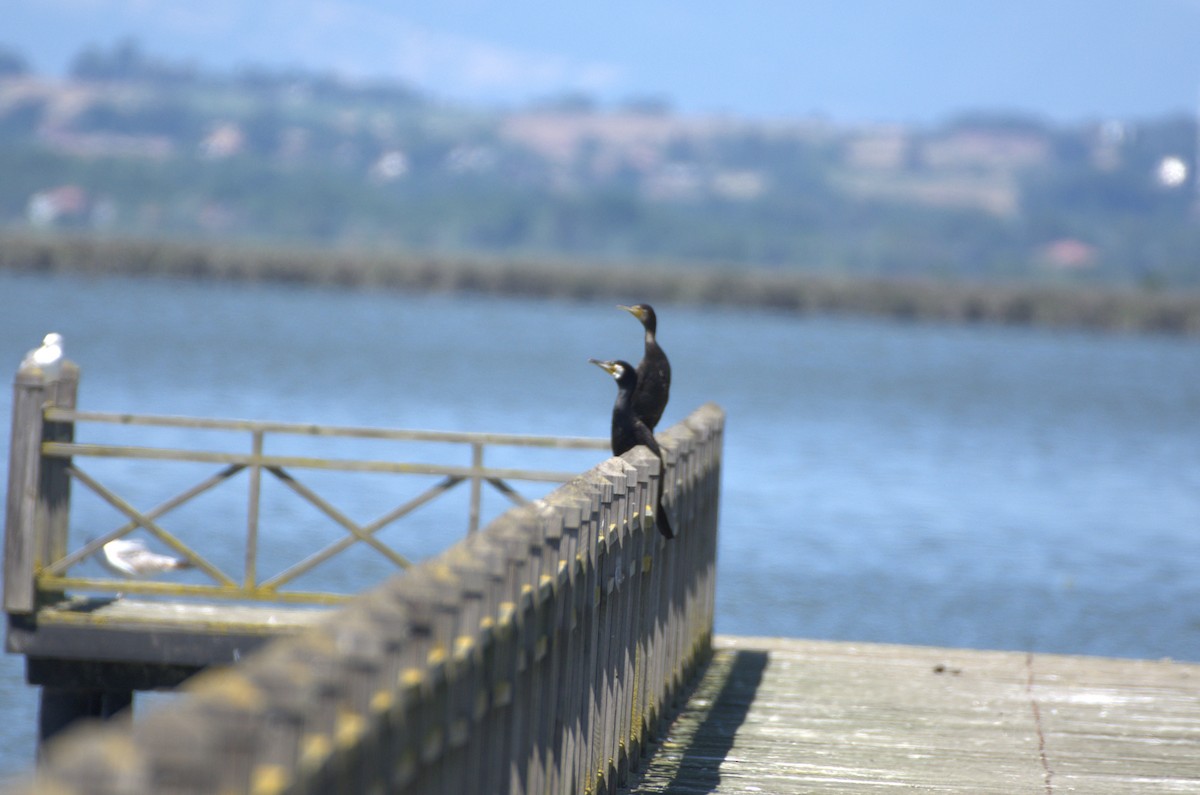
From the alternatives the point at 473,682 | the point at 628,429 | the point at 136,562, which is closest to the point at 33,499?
the point at 136,562

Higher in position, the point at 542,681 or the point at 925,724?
the point at 542,681

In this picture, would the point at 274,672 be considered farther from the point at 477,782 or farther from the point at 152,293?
the point at 152,293

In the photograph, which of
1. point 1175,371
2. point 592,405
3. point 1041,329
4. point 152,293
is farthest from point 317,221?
point 592,405

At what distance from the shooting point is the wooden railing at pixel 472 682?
253cm

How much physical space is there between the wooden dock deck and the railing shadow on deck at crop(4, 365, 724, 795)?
35 centimetres

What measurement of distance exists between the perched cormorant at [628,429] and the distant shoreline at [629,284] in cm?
8285

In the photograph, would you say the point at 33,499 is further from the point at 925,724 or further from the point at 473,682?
the point at 473,682

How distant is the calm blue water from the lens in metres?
20.9

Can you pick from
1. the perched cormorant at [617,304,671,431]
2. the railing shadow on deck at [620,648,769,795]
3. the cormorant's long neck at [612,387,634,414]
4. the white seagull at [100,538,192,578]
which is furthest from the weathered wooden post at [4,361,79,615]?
the cormorant's long neck at [612,387,634,414]

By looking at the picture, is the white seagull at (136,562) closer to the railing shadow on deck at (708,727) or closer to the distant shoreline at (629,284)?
the railing shadow on deck at (708,727)

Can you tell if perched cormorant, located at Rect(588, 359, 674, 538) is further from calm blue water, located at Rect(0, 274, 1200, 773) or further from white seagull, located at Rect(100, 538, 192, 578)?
calm blue water, located at Rect(0, 274, 1200, 773)

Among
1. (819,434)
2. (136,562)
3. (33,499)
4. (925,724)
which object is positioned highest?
(33,499)

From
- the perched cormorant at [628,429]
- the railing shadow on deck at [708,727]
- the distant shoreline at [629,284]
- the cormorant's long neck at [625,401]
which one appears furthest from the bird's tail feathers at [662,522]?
the distant shoreline at [629,284]

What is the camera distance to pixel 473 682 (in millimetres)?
3811
